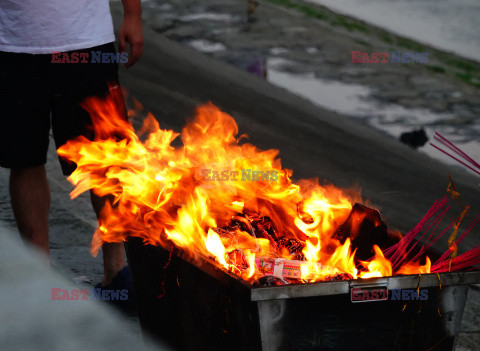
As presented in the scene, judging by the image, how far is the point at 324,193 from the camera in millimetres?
2834

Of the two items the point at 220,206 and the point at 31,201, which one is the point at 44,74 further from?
the point at 220,206

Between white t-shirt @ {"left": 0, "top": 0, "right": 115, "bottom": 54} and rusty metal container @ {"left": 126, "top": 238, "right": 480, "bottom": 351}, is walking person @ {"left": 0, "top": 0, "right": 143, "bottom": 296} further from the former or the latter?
rusty metal container @ {"left": 126, "top": 238, "right": 480, "bottom": 351}

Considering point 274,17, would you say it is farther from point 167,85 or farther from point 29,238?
point 29,238

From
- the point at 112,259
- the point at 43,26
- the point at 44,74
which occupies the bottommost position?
the point at 112,259

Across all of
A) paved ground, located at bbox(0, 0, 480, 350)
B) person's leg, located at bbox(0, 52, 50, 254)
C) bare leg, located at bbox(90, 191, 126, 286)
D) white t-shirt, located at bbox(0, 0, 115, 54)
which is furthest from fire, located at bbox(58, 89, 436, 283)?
paved ground, located at bbox(0, 0, 480, 350)

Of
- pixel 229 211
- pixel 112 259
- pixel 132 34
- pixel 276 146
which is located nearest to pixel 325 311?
pixel 229 211

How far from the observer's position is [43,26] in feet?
9.46

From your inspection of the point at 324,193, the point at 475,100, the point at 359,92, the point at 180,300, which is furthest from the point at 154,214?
the point at 475,100

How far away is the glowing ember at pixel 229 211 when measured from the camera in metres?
2.42

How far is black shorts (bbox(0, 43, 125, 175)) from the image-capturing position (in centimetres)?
287

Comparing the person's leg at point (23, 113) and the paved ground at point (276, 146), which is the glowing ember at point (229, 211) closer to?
the person's leg at point (23, 113)

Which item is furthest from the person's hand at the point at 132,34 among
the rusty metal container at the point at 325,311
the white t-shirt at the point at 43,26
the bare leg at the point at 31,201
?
the rusty metal container at the point at 325,311

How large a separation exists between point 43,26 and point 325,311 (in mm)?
1601

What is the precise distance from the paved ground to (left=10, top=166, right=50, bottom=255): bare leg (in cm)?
42
